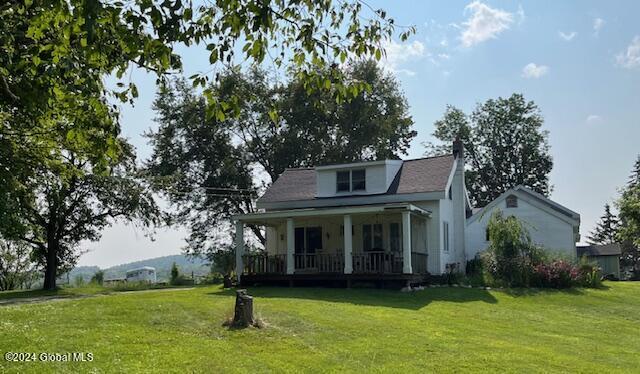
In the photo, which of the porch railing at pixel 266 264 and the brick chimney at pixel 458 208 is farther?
the brick chimney at pixel 458 208

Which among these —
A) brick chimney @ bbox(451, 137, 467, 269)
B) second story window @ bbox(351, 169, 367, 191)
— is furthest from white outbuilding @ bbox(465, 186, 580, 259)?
second story window @ bbox(351, 169, 367, 191)

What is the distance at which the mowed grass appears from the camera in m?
9.34

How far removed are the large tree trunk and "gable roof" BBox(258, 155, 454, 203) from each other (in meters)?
11.8

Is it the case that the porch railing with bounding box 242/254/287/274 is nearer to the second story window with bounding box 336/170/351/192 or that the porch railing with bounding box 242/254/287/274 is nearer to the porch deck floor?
the porch deck floor

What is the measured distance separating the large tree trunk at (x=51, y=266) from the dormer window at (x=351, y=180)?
15.4 meters

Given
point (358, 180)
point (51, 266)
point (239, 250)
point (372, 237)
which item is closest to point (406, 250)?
point (372, 237)

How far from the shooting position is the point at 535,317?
16.9 metres

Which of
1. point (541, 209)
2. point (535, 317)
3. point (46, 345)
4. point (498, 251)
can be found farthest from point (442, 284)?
point (46, 345)

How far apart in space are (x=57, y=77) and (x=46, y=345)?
4684 millimetres

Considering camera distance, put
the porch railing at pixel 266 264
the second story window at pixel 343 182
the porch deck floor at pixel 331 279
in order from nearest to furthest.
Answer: the porch deck floor at pixel 331 279
the porch railing at pixel 266 264
the second story window at pixel 343 182

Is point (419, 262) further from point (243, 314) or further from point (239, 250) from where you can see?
point (243, 314)

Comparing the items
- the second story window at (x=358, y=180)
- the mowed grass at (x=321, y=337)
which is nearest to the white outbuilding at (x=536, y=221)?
the second story window at (x=358, y=180)

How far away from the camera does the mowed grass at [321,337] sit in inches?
368

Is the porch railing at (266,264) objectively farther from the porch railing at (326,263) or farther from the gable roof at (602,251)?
the gable roof at (602,251)
